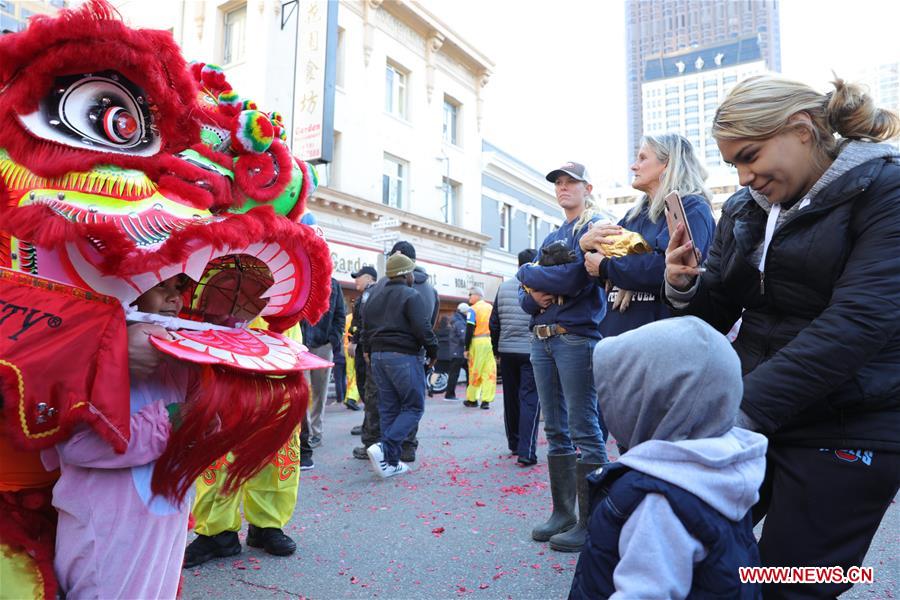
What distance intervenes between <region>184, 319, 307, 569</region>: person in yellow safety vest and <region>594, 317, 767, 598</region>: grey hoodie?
6.99 ft

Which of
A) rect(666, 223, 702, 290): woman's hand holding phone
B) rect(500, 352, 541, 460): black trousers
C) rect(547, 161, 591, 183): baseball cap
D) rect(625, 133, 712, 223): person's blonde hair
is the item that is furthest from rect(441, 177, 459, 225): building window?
rect(666, 223, 702, 290): woman's hand holding phone

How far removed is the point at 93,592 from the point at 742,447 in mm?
1528

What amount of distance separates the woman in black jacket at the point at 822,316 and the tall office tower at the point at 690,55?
352ft

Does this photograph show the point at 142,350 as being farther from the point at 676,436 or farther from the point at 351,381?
the point at 351,381

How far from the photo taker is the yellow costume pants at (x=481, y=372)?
1009 centimetres

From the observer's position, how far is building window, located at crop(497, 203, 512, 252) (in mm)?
24438

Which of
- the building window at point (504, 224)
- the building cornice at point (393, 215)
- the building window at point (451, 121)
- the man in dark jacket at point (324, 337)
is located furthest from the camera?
the building window at point (504, 224)

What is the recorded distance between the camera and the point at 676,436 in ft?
4.53

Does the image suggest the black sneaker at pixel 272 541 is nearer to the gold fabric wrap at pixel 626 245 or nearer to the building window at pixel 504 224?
the gold fabric wrap at pixel 626 245

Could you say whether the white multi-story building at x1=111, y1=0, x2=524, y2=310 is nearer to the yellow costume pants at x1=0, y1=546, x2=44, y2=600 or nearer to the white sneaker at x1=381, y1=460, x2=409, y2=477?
the white sneaker at x1=381, y1=460, x2=409, y2=477

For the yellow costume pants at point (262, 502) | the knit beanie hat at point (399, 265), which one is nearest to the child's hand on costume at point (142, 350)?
the yellow costume pants at point (262, 502)

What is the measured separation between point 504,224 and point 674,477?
77.9 ft

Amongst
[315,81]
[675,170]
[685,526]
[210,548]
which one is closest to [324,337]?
[210,548]

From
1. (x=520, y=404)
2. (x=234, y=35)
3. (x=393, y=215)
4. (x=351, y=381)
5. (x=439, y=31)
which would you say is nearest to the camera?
(x=520, y=404)
